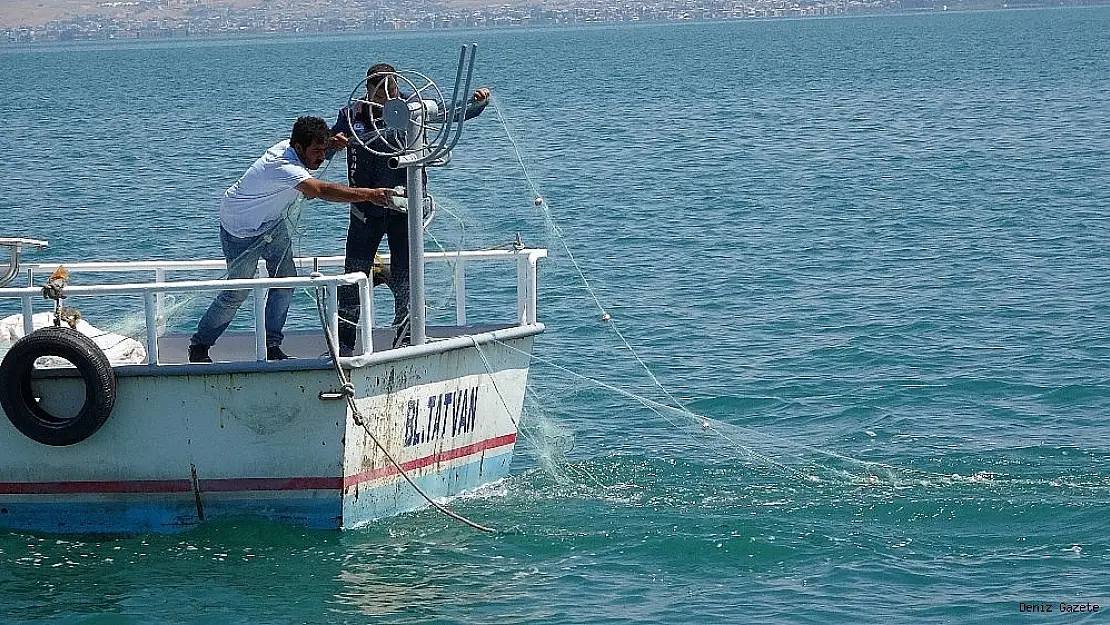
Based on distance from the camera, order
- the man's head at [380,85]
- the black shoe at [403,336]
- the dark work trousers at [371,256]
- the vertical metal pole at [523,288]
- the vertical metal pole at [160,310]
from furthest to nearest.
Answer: the vertical metal pole at [160,310] < the vertical metal pole at [523,288] < the dark work trousers at [371,256] < the black shoe at [403,336] < the man's head at [380,85]

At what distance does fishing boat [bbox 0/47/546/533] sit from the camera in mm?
9938

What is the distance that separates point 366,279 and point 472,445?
5.54 ft

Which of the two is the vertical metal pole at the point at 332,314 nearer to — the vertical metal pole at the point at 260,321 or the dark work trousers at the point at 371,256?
the vertical metal pole at the point at 260,321

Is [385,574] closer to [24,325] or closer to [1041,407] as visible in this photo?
[24,325]

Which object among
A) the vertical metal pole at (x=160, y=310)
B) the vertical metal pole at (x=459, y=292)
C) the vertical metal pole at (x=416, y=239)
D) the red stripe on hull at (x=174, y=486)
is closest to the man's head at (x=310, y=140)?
the vertical metal pole at (x=416, y=239)

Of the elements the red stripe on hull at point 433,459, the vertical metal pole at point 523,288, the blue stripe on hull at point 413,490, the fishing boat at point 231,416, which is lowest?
the blue stripe on hull at point 413,490

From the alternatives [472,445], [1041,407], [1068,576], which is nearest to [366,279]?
[472,445]

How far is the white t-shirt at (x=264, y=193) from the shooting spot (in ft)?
33.9

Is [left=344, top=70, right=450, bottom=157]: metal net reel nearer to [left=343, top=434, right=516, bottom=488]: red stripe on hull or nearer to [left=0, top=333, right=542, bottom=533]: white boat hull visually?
[left=0, top=333, right=542, bottom=533]: white boat hull

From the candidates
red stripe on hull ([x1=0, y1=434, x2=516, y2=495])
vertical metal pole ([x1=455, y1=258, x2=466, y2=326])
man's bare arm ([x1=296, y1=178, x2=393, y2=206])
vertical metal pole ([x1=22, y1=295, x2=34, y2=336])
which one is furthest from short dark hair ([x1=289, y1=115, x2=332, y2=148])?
red stripe on hull ([x1=0, y1=434, x2=516, y2=495])

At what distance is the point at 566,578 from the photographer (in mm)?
10445

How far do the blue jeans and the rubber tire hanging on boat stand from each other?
843 millimetres

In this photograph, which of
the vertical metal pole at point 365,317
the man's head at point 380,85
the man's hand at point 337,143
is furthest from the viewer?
the man's head at point 380,85
